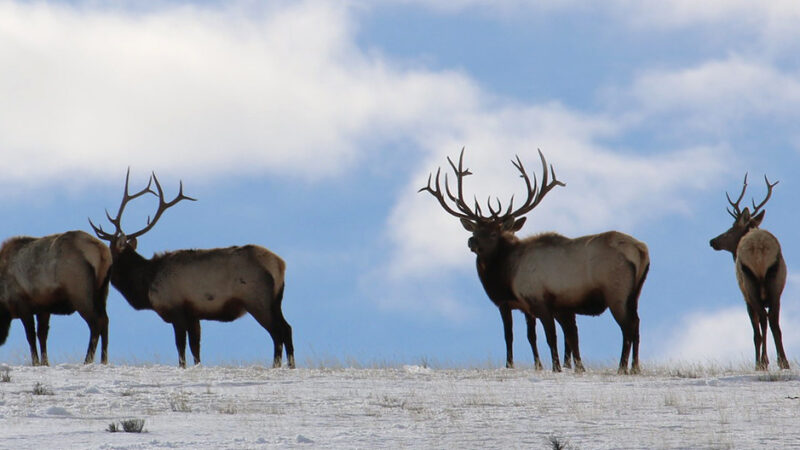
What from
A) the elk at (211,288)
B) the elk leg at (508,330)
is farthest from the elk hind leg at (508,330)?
the elk at (211,288)

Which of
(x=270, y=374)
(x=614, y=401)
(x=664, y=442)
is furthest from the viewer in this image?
(x=270, y=374)

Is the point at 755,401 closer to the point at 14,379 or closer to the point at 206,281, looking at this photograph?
the point at 14,379

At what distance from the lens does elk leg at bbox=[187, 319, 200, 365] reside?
16.9 m

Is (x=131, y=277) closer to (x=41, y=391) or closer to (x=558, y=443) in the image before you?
(x=41, y=391)

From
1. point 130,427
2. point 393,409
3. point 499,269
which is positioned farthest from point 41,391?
point 499,269

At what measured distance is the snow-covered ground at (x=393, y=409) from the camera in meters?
7.54

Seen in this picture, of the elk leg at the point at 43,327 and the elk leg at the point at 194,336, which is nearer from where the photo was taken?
the elk leg at the point at 194,336

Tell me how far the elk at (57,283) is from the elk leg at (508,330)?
18.2 ft

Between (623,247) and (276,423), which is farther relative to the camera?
(623,247)

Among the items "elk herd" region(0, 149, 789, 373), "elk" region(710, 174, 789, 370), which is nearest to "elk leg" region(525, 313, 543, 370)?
"elk herd" region(0, 149, 789, 373)

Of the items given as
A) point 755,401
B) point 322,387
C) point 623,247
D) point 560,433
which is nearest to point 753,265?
point 623,247

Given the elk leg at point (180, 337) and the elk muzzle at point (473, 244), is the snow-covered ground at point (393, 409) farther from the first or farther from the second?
the elk muzzle at point (473, 244)

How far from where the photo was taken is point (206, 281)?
1667 centimetres

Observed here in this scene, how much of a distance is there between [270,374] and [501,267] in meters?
5.25
